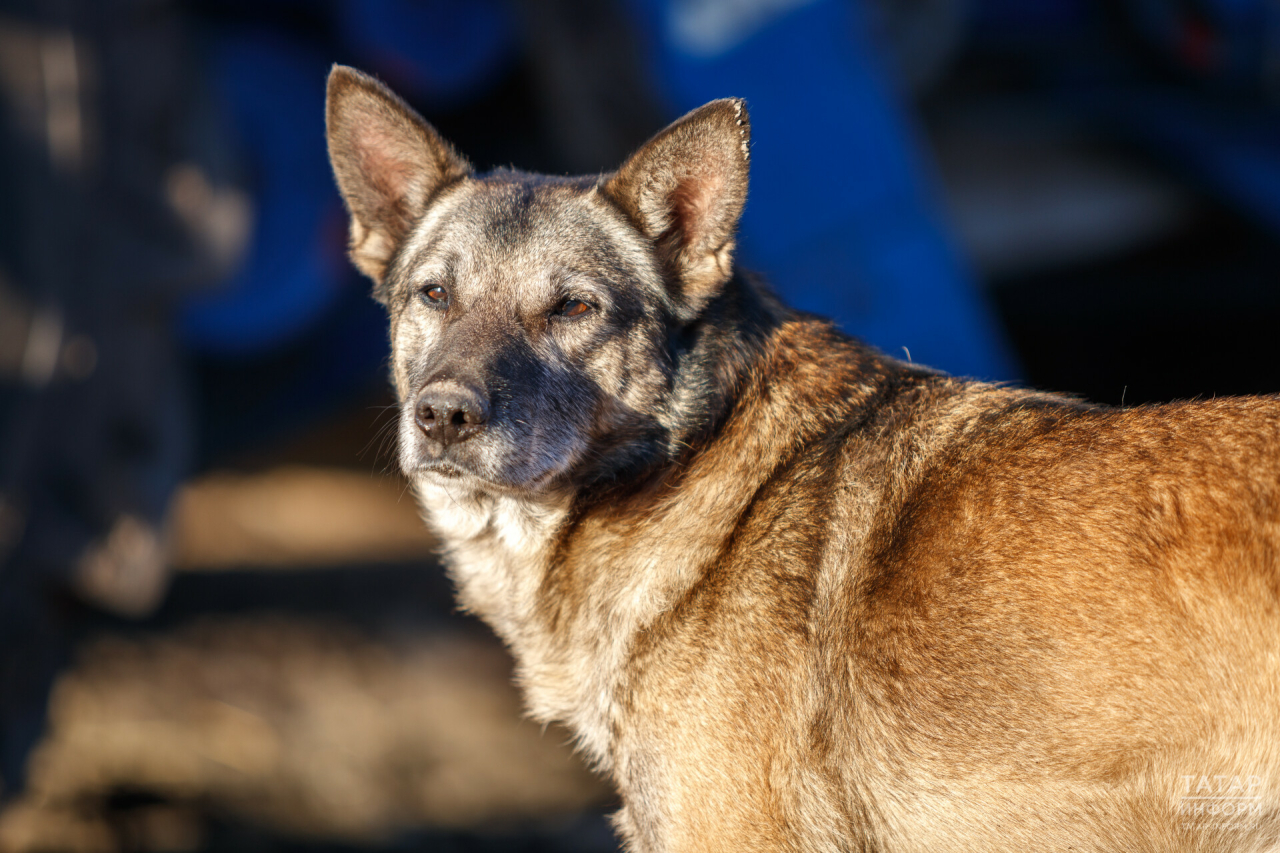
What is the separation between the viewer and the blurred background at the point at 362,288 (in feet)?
12.0

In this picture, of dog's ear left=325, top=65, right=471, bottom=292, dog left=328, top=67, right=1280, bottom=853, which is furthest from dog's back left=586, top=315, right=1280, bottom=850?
dog's ear left=325, top=65, right=471, bottom=292

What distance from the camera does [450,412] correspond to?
8.12 feet

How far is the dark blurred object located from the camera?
134 inches

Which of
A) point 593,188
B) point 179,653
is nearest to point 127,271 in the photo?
point 593,188

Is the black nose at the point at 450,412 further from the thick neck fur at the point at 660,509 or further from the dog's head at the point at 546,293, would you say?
the thick neck fur at the point at 660,509

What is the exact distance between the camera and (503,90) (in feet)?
21.4

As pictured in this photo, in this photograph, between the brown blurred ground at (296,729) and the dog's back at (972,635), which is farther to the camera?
the brown blurred ground at (296,729)

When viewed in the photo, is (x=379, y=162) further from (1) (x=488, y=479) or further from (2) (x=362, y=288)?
(2) (x=362, y=288)

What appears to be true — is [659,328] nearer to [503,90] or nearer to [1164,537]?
[1164,537]

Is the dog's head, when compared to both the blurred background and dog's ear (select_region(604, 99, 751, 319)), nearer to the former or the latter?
dog's ear (select_region(604, 99, 751, 319))

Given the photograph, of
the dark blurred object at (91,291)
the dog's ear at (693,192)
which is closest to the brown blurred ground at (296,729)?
the dark blurred object at (91,291)

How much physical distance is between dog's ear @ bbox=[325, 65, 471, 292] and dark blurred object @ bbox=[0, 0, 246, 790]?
118 cm

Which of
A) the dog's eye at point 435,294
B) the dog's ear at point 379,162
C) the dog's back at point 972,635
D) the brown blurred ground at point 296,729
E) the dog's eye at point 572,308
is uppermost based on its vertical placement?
the dog's ear at point 379,162

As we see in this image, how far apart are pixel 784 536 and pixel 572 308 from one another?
2.76ft
